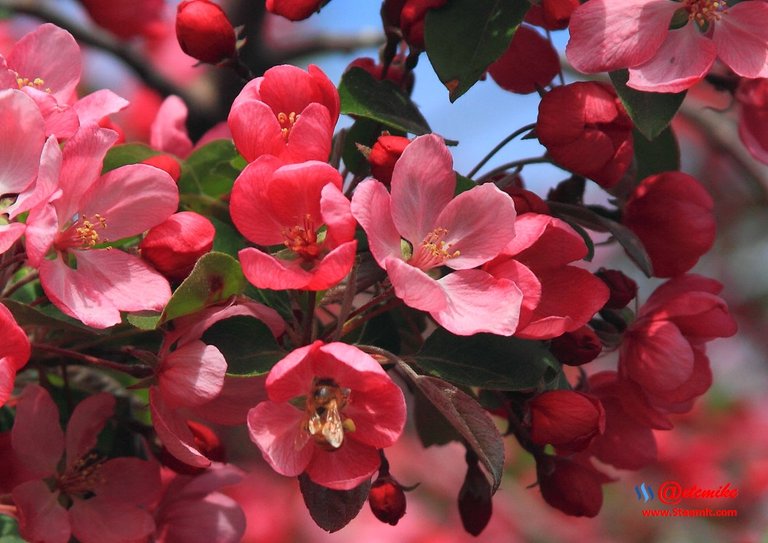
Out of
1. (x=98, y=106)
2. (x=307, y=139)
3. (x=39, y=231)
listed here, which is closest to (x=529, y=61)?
(x=307, y=139)

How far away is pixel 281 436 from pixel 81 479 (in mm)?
382

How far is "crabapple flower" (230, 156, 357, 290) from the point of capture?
30.0 inches

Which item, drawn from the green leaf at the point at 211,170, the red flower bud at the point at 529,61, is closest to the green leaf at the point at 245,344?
the green leaf at the point at 211,170

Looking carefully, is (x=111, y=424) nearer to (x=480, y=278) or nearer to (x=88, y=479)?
(x=88, y=479)

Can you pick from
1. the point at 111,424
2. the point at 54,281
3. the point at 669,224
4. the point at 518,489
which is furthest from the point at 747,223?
the point at 54,281

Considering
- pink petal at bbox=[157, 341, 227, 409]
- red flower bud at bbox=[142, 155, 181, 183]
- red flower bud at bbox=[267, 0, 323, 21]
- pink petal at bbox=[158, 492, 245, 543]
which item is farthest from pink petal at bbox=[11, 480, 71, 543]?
red flower bud at bbox=[267, 0, 323, 21]

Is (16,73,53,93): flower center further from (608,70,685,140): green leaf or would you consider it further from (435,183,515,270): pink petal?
(608,70,685,140): green leaf

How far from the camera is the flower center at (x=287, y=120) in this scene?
35.0 inches

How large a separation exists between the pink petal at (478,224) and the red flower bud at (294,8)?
30 cm

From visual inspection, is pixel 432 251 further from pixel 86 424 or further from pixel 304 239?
pixel 86 424

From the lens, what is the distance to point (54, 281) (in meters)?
0.83

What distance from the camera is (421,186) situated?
2.77 feet

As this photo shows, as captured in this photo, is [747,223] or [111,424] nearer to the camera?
[111,424]

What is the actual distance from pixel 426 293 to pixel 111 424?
1.89ft
